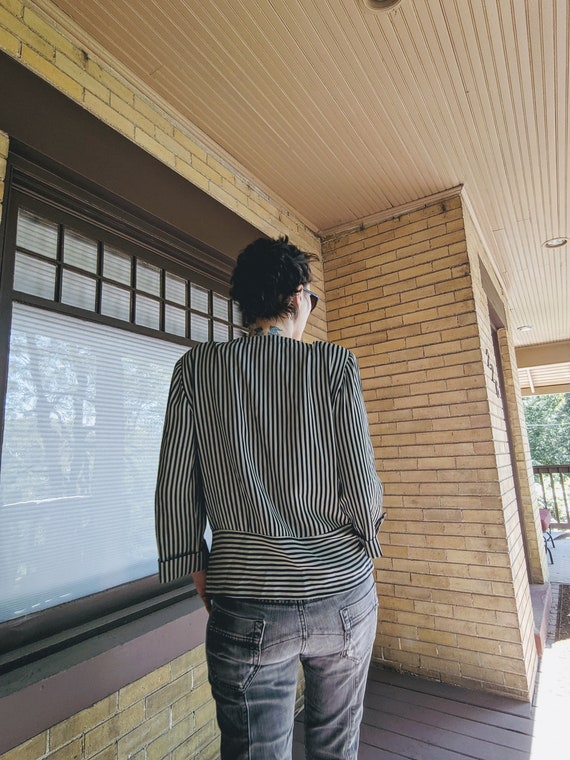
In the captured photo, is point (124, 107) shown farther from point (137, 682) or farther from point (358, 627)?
point (137, 682)

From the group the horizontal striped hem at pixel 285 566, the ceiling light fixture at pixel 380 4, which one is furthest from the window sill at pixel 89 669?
the ceiling light fixture at pixel 380 4

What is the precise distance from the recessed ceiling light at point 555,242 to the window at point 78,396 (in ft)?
12.1

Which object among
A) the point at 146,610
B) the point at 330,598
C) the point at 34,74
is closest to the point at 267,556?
the point at 330,598

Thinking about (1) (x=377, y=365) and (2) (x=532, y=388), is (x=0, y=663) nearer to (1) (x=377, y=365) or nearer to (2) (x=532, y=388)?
(1) (x=377, y=365)

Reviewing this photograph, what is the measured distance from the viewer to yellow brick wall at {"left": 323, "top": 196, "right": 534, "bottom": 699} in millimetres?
2703

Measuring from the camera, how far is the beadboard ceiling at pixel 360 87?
1.86 m

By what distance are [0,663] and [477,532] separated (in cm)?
256

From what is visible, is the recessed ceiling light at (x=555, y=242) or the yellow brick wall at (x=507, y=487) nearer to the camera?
the yellow brick wall at (x=507, y=487)

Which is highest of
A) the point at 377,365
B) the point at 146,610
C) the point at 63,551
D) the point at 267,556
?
the point at 377,365

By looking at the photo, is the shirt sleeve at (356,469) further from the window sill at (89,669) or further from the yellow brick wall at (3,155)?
the yellow brick wall at (3,155)

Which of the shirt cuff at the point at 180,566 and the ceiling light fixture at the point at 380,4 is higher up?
the ceiling light fixture at the point at 380,4

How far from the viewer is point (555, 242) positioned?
13.6ft

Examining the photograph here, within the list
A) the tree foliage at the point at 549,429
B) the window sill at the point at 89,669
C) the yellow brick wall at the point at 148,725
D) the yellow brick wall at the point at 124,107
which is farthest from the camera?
the tree foliage at the point at 549,429

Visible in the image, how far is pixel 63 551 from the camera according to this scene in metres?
1.60
